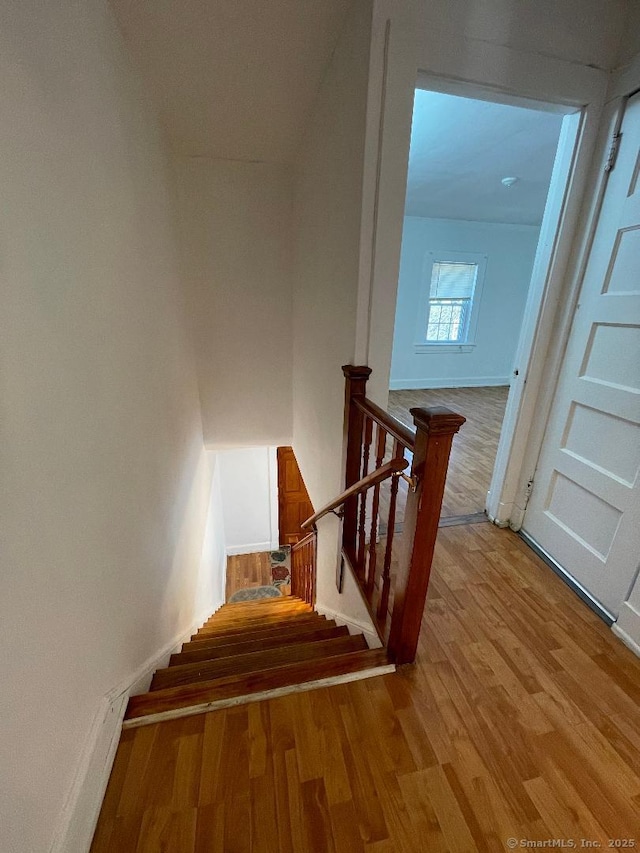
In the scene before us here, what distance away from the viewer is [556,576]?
6.02ft

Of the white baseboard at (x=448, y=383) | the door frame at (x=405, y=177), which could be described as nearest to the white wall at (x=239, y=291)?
the door frame at (x=405, y=177)

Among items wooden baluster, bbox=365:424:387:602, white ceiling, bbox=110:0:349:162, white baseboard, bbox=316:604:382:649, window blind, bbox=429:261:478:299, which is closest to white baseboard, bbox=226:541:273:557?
white baseboard, bbox=316:604:382:649

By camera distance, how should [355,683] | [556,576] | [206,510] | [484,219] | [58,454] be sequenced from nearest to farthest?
[58,454] < [355,683] < [556,576] < [206,510] < [484,219]

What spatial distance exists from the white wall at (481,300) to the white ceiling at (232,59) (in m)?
3.45

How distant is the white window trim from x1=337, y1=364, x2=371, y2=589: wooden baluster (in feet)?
14.5

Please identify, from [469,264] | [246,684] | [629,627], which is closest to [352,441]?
[246,684]

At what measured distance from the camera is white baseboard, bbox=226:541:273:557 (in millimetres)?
5395

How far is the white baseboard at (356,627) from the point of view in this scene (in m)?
1.58

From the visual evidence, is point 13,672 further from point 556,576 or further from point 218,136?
point 218,136

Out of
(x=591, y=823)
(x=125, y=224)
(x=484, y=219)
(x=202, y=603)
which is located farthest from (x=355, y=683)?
(x=484, y=219)

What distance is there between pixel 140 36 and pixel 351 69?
0.90 meters

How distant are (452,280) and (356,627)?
539 cm

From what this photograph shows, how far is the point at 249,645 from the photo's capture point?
6.02 feet

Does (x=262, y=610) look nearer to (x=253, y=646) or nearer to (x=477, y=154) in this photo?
(x=253, y=646)
